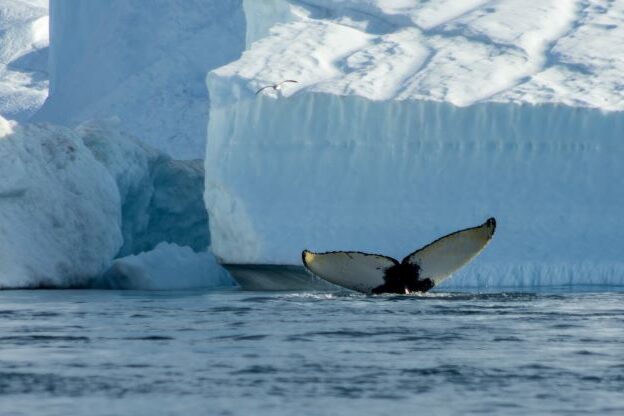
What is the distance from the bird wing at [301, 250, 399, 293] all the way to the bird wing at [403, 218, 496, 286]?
1.11 feet

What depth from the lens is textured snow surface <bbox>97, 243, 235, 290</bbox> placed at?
21531 millimetres

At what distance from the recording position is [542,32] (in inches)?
841

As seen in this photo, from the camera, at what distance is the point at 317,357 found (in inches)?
440

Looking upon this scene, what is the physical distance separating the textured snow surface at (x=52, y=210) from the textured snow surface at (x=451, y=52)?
2765mm

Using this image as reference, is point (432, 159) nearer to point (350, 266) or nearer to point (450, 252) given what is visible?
point (450, 252)

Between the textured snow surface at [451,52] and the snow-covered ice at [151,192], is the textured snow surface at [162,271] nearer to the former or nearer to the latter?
the snow-covered ice at [151,192]

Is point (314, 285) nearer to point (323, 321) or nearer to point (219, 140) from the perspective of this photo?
point (219, 140)

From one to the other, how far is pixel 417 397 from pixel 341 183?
430 inches

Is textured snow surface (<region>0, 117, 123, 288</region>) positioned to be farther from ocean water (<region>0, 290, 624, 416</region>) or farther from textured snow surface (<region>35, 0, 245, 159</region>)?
textured snow surface (<region>35, 0, 245, 159</region>)

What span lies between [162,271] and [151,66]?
14.6m

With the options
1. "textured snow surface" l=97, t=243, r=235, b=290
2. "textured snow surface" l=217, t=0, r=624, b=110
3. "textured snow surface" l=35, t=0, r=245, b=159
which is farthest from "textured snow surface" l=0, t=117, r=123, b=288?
"textured snow surface" l=35, t=0, r=245, b=159

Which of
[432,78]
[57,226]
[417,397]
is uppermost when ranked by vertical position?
[432,78]

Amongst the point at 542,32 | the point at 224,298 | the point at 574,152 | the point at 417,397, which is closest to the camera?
the point at 417,397

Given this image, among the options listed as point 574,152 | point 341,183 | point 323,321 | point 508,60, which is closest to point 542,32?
point 508,60
